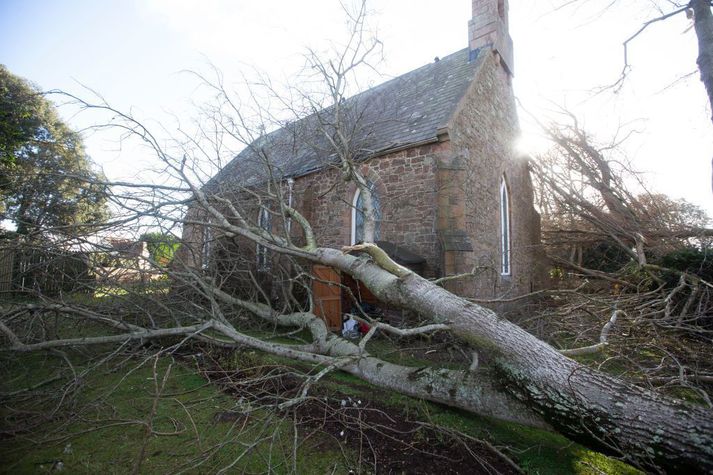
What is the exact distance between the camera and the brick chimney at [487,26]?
439 inches

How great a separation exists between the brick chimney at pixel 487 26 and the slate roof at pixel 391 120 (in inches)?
20.2

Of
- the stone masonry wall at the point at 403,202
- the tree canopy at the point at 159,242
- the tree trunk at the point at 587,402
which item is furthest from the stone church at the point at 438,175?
the tree trunk at the point at 587,402

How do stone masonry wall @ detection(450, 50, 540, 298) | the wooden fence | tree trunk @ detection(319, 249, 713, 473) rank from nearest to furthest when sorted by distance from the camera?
tree trunk @ detection(319, 249, 713, 473) < the wooden fence < stone masonry wall @ detection(450, 50, 540, 298)

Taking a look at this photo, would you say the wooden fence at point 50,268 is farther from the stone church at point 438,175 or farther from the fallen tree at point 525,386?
the stone church at point 438,175

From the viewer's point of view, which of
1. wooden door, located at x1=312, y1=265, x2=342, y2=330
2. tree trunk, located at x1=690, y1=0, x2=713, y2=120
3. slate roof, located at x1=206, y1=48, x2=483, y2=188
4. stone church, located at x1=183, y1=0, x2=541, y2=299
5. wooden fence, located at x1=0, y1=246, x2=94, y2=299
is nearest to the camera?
wooden fence, located at x1=0, y1=246, x2=94, y2=299

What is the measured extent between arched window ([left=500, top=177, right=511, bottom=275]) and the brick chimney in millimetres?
4349

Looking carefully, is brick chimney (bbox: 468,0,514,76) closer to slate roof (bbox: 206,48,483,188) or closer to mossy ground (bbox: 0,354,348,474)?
slate roof (bbox: 206,48,483,188)

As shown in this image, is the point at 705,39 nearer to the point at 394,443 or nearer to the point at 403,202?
the point at 403,202

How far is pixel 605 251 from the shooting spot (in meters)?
14.0

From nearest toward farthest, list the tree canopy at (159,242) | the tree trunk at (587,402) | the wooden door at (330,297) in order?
the tree trunk at (587,402) < the tree canopy at (159,242) < the wooden door at (330,297)

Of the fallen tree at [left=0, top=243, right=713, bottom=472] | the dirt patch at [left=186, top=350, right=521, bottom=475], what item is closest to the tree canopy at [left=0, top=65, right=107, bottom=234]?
the fallen tree at [left=0, top=243, right=713, bottom=472]

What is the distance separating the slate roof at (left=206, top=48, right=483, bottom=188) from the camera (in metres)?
8.12

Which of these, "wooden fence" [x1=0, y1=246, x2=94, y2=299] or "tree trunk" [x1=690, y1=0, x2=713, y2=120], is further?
"tree trunk" [x1=690, y1=0, x2=713, y2=120]

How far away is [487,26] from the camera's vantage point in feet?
37.1
